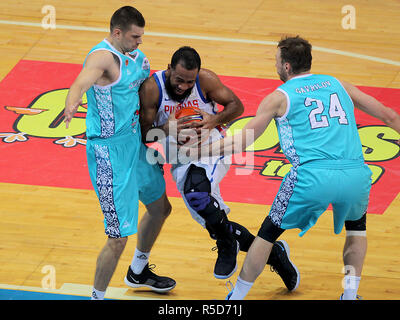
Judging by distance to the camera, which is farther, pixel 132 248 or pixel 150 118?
pixel 132 248

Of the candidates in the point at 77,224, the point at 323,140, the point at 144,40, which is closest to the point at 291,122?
the point at 323,140

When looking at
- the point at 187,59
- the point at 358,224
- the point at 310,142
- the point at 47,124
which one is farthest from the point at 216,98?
the point at 47,124

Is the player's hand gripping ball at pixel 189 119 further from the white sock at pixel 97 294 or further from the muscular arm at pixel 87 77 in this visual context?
the white sock at pixel 97 294

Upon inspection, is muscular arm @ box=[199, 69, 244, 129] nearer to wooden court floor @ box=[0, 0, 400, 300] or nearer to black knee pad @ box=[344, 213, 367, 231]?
black knee pad @ box=[344, 213, 367, 231]

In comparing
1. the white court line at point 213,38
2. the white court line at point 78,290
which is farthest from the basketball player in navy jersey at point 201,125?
the white court line at point 213,38

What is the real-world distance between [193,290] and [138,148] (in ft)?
4.24

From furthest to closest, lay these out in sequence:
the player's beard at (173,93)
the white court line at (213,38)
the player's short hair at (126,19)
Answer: the white court line at (213,38), the player's beard at (173,93), the player's short hair at (126,19)

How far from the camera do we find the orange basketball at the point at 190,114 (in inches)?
238

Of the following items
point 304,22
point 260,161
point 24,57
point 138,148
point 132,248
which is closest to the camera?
point 138,148

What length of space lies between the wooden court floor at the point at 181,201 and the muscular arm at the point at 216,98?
139 centimetres

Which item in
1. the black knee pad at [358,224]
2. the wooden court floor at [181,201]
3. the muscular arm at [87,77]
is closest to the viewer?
the muscular arm at [87,77]

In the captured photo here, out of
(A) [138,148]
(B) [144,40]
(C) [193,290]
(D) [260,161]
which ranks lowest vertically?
(C) [193,290]
